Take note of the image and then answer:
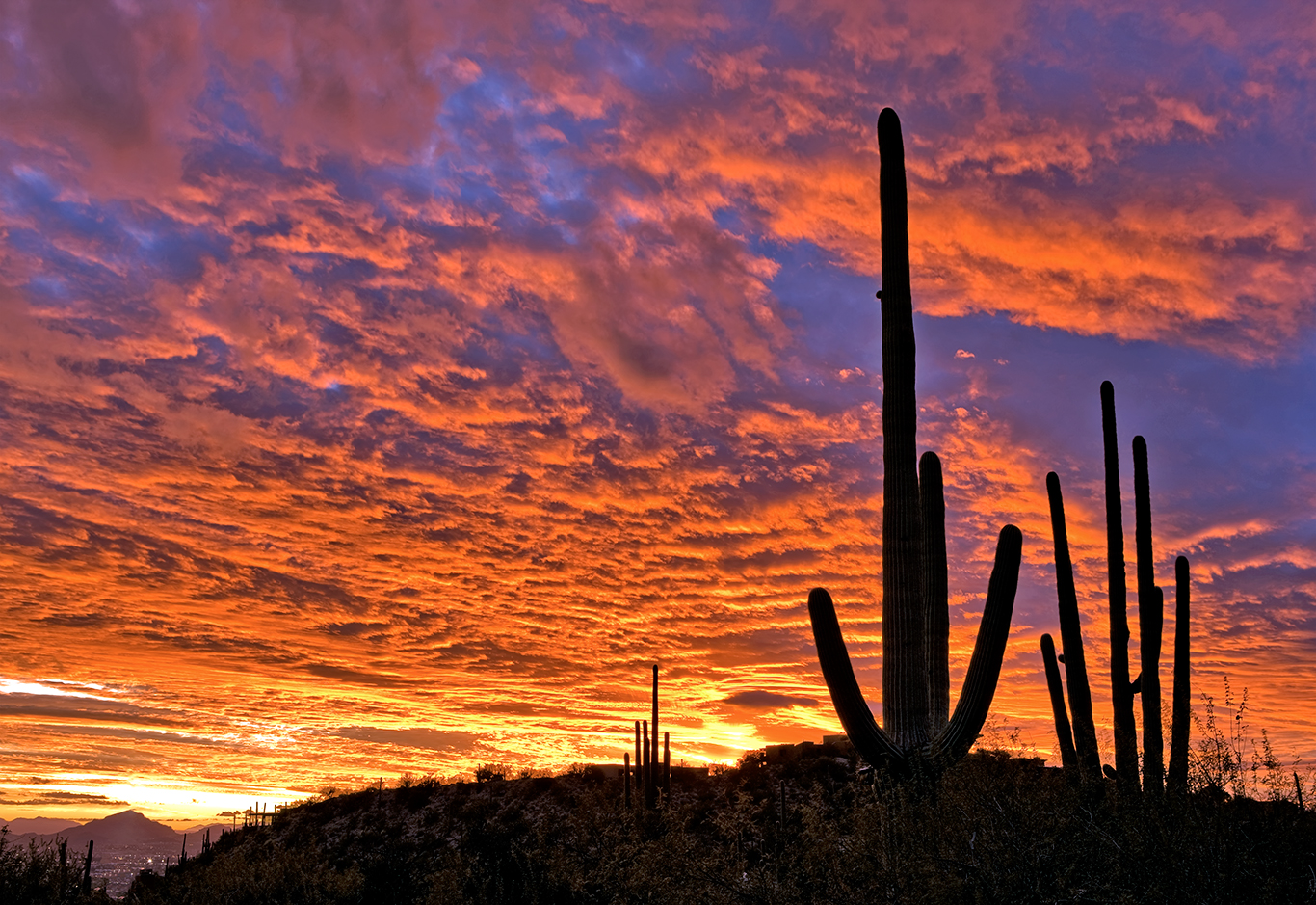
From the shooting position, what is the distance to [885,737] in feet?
33.0

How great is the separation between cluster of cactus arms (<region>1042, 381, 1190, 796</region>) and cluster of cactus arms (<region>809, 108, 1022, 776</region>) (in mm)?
4924

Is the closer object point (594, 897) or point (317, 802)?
point (594, 897)

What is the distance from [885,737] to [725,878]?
2.22 metres

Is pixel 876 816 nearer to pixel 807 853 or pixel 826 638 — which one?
pixel 807 853

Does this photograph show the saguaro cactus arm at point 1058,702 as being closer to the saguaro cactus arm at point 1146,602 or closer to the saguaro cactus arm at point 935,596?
the saguaro cactus arm at point 1146,602

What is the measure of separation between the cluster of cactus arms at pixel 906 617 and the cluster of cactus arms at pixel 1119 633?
4924mm

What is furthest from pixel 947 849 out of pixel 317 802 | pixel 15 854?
pixel 317 802

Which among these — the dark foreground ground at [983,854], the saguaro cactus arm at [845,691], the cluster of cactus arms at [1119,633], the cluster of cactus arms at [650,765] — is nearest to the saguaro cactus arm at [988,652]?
the dark foreground ground at [983,854]

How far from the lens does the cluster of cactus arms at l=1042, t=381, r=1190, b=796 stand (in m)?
15.3

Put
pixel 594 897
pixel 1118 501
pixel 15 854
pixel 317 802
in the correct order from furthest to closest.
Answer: pixel 317 802 < pixel 15 854 < pixel 1118 501 < pixel 594 897

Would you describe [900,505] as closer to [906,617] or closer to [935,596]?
[906,617]

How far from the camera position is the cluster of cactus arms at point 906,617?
9.95 m

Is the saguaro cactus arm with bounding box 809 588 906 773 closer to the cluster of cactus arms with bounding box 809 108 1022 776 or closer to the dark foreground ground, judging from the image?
the cluster of cactus arms with bounding box 809 108 1022 776

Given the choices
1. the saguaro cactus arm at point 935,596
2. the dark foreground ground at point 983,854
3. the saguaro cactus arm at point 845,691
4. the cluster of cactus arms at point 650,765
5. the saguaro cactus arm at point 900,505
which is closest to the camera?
the dark foreground ground at point 983,854
